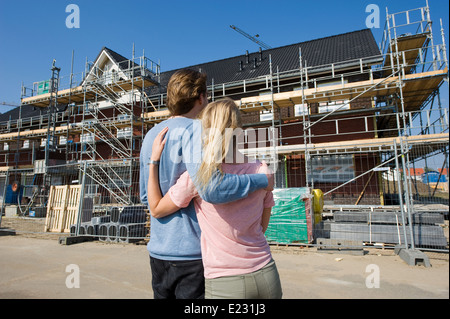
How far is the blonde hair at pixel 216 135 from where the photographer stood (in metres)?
1.24

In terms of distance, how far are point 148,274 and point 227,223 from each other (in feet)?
12.5

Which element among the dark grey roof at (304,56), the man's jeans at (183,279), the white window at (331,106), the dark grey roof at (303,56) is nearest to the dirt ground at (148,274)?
the man's jeans at (183,279)

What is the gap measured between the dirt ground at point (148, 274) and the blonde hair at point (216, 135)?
295cm

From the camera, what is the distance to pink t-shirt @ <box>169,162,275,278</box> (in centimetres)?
126

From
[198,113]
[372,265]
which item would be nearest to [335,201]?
[372,265]

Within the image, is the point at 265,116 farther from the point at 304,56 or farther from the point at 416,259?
the point at 416,259

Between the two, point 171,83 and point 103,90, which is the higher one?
point 103,90

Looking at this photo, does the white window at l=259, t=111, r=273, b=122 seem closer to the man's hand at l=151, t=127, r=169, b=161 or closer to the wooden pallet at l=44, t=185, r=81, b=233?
the wooden pallet at l=44, t=185, r=81, b=233

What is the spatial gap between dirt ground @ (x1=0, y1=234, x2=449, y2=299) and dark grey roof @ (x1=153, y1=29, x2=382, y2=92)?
43.4 ft

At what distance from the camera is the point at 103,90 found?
61.6ft

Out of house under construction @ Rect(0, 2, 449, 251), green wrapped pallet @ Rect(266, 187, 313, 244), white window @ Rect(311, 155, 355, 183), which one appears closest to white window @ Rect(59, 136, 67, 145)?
house under construction @ Rect(0, 2, 449, 251)

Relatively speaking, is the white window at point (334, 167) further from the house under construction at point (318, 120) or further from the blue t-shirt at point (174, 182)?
the blue t-shirt at point (174, 182)
